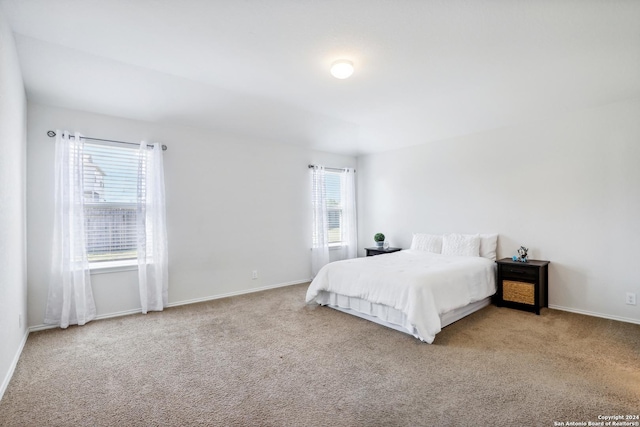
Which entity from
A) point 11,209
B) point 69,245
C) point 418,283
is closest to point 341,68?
point 418,283

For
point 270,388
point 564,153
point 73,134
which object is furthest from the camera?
point 564,153

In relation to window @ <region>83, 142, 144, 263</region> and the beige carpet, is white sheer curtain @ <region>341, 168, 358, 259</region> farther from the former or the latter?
window @ <region>83, 142, 144, 263</region>

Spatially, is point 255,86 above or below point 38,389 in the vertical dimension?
above

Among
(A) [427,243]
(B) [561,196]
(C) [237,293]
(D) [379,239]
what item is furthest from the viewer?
(D) [379,239]

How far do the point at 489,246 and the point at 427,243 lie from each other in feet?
2.89

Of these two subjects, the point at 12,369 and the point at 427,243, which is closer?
the point at 12,369

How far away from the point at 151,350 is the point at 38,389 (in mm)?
773

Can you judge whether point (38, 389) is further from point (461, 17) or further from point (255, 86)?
point (461, 17)

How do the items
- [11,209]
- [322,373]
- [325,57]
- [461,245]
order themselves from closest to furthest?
[322,373] → [11,209] → [325,57] → [461,245]

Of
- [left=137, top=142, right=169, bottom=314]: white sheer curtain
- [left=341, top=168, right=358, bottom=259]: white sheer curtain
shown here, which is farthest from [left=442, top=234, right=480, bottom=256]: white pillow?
[left=137, top=142, right=169, bottom=314]: white sheer curtain

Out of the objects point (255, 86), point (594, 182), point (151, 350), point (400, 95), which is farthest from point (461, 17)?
point (151, 350)

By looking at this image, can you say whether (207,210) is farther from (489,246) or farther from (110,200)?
(489,246)

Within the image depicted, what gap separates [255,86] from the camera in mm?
3240

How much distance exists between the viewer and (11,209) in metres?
2.46
